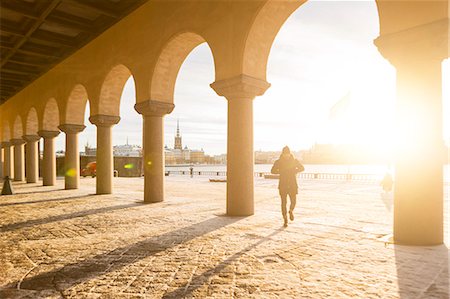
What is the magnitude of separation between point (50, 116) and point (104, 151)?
747cm

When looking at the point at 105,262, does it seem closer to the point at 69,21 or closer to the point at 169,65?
the point at 169,65

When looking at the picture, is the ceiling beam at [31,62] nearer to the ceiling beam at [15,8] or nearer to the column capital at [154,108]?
the ceiling beam at [15,8]

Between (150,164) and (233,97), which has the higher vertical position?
(233,97)

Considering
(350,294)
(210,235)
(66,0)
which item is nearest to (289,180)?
(210,235)

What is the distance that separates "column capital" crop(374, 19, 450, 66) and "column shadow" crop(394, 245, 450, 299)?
8.96 ft

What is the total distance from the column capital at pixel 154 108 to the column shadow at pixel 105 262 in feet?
17.2

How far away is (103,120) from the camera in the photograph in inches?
493

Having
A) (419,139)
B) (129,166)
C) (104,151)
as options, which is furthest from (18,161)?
(419,139)

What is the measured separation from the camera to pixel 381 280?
3.29 m

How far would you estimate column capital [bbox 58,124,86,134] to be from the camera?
49.5ft

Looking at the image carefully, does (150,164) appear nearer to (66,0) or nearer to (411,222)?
(66,0)

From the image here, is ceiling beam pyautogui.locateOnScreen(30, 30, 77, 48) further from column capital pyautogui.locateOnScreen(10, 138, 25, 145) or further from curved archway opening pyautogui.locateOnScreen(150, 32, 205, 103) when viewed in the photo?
column capital pyautogui.locateOnScreen(10, 138, 25, 145)

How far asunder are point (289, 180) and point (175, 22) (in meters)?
5.76

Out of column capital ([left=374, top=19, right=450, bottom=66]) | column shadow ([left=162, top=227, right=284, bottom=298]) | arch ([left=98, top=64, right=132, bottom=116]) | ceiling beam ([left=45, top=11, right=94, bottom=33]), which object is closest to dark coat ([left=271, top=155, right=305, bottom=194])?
column shadow ([left=162, top=227, right=284, bottom=298])
